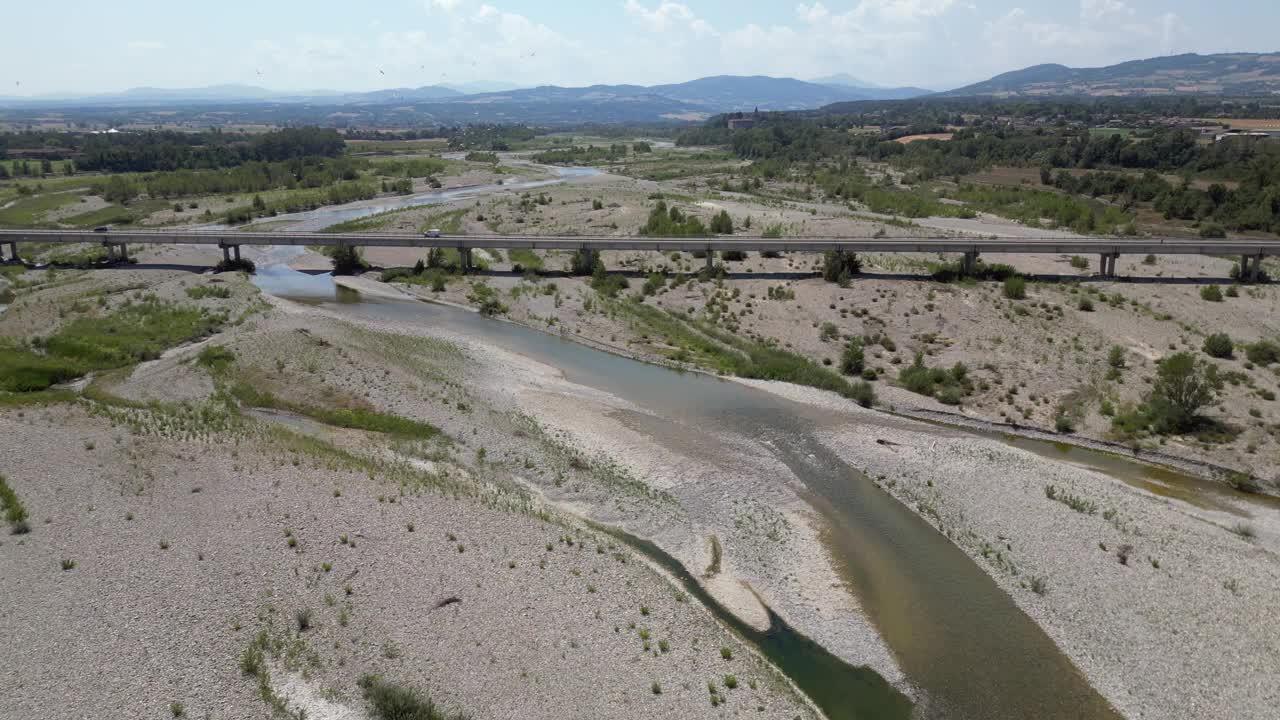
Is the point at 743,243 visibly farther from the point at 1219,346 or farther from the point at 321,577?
the point at 321,577

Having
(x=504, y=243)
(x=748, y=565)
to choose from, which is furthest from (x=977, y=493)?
(x=504, y=243)

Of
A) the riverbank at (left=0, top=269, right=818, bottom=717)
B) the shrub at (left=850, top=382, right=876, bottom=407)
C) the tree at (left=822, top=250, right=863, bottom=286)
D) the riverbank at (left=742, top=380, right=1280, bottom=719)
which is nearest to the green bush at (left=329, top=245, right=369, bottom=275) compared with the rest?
the riverbank at (left=0, top=269, right=818, bottom=717)

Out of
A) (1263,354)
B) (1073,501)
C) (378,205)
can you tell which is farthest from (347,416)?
(378,205)

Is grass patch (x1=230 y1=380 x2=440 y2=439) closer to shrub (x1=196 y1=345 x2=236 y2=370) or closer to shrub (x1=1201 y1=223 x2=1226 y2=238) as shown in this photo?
shrub (x1=196 y1=345 x2=236 y2=370)

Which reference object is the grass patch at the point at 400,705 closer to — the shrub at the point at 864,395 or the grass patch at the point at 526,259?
the shrub at the point at 864,395

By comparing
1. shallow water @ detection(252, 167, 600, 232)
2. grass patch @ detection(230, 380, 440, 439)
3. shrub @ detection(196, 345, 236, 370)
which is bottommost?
grass patch @ detection(230, 380, 440, 439)

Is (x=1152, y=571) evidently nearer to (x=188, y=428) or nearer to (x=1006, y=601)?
(x=1006, y=601)

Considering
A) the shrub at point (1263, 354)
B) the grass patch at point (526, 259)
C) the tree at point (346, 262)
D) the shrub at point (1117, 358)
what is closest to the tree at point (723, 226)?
the grass patch at point (526, 259)
